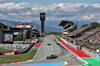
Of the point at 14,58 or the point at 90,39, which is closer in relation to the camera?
the point at 14,58

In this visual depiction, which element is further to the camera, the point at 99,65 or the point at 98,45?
the point at 98,45

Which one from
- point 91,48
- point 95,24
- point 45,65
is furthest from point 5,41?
point 95,24

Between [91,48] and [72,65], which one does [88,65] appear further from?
[91,48]

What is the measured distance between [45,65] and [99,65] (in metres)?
11.7

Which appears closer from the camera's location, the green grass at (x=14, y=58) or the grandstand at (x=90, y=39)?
the green grass at (x=14, y=58)

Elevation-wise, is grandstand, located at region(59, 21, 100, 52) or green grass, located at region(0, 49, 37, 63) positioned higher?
grandstand, located at region(59, 21, 100, 52)

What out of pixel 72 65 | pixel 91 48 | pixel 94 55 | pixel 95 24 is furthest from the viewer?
pixel 95 24

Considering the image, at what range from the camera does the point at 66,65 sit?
31.2 m

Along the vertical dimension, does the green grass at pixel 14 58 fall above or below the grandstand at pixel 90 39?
below

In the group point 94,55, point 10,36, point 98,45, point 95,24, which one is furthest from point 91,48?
point 95,24

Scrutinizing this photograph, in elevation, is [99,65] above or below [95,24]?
below

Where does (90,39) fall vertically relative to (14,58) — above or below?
above

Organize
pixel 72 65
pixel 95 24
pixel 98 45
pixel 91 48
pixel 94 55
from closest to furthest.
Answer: pixel 72 65, pixel 94 55, pixel 98 45, pixel 91 48, pixel 95 24

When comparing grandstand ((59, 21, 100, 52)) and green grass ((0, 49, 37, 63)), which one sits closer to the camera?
green grass ((0, 49, 37, 63))
